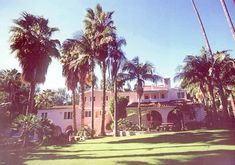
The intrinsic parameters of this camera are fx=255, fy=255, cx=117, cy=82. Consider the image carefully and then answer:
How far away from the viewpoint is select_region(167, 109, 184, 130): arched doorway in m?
37.3

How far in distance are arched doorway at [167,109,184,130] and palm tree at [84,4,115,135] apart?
11852 millimetres

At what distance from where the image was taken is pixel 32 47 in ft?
88.3

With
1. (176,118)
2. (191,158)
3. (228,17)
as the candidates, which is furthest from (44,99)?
(191,158)

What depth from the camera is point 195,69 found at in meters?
36.7

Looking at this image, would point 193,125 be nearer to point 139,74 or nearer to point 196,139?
point 139,74

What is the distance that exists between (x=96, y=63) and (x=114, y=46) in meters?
3.22

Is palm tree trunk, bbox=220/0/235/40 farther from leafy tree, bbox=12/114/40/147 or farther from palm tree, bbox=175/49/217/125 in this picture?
leafy tree, bbox=12/114/40/147

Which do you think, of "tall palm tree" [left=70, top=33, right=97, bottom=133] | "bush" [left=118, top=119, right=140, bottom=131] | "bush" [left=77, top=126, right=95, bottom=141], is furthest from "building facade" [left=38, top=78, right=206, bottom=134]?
"tall palm tree" [left=70, top=33, right=97, bottom=133]

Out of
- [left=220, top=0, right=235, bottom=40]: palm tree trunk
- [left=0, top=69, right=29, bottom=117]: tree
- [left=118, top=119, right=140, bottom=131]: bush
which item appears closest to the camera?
[left=220, top=0, right=235, bottom=40]: palm tree trunk

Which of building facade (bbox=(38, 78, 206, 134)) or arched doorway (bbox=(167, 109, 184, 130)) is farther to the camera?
building facade (bbox=(38, 78, 206, 134))

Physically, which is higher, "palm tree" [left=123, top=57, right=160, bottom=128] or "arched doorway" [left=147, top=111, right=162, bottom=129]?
"palm tree" [left=123, top=57, right=160, bottom=128]

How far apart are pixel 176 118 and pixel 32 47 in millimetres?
25985

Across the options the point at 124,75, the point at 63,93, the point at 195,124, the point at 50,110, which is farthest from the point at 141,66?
the point at 63,93

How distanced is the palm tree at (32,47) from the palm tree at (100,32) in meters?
5.41
